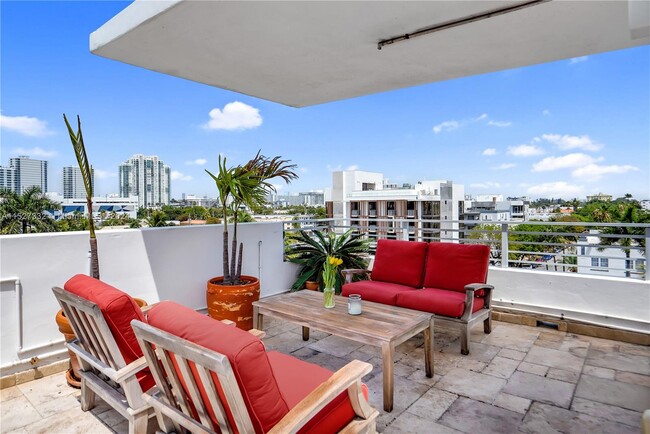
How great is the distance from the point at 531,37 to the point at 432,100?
90.4 ft

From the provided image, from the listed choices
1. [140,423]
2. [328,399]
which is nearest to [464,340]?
[328,399]

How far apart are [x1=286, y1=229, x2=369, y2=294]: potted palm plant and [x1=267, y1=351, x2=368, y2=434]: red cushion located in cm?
298

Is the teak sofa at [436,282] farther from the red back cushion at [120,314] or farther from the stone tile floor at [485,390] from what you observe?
the red back cushion at [120,314]

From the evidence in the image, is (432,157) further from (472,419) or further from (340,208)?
(472,419)

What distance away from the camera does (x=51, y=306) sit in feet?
10.3

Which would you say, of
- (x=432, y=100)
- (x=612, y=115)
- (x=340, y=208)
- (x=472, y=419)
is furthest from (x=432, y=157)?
(x=472, y=419)

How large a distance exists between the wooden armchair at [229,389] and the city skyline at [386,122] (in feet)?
45.0

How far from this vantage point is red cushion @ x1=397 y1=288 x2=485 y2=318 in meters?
3.37

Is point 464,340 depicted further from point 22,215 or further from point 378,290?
point 22,215

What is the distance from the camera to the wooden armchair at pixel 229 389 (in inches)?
50.3

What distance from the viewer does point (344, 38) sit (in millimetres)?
3066

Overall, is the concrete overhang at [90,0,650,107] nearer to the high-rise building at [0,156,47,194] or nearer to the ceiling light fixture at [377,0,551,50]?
the ceiling light fixture at [377,0,551,50]

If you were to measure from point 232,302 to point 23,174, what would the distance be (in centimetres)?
1106

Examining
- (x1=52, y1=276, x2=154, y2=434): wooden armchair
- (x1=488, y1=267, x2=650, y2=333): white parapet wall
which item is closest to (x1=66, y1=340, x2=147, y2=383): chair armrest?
(x1=52, y1=276, x2=154, y2=434): wooden armchair
